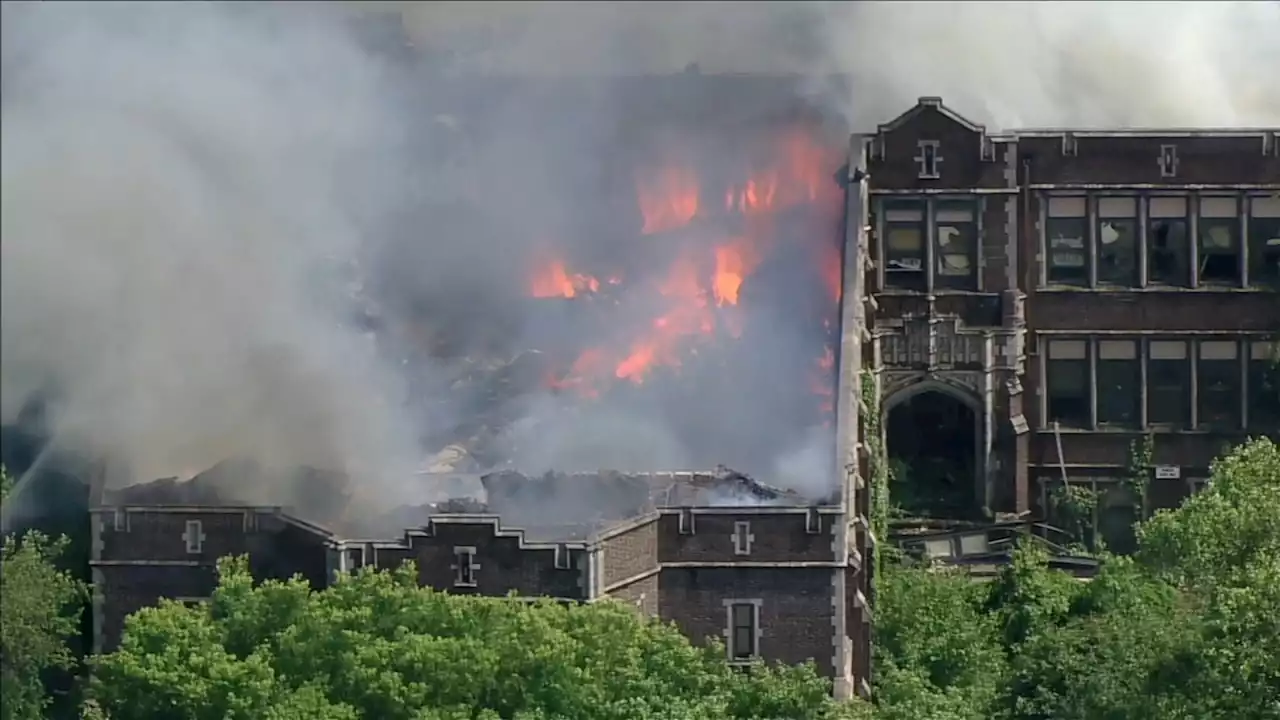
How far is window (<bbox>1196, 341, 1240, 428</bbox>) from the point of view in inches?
1517

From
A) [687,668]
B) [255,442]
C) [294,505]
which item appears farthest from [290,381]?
[687,668]

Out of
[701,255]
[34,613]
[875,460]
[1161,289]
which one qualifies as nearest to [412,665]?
[34,613]

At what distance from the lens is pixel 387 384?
121ft

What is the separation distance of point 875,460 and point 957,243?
176 inches

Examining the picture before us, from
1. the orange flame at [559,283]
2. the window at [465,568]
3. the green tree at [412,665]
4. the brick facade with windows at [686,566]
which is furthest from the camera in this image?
the orange flame at [559,283]

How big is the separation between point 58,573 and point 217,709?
563 cm

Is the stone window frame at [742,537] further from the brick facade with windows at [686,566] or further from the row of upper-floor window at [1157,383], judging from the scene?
the row of upper-floor window at [1157,383]

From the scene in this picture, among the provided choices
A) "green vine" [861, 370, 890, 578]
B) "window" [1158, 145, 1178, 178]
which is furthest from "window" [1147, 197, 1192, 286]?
"green vine" [861, 370, 890, 578]

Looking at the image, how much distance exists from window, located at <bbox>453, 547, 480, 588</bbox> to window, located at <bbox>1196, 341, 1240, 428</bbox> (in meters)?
14.1

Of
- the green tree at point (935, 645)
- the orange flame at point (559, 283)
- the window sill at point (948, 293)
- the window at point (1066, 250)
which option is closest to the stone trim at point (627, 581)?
the green tree at point (935, 645)

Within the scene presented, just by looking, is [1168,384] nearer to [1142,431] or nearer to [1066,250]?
[1142,431]

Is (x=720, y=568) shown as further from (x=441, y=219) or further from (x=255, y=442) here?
(x=441, y=219)

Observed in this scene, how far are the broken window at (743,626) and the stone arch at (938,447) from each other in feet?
24.6

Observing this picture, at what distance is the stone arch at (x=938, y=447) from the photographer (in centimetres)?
3794
